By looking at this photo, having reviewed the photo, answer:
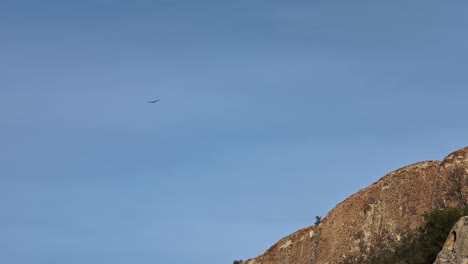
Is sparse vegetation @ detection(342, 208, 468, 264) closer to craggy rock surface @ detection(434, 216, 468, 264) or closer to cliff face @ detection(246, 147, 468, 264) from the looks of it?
cliff face @ detection(246, 147, 468, 264)

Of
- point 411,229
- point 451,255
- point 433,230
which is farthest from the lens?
point 411,229

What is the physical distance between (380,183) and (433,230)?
454 inches

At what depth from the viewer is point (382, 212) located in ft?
256

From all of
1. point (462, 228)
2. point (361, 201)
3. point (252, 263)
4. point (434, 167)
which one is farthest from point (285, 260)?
point (462, 228)

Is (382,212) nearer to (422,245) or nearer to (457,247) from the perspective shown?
(422,245)

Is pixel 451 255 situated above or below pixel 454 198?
below

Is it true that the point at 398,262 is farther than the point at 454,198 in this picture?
No

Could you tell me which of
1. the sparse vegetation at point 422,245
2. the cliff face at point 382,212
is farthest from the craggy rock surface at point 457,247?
the cliff face at point 382,212

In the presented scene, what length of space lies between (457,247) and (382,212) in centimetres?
2685

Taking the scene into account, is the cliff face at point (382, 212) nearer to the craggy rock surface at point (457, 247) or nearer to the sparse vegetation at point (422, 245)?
the sparse vegetation at point (422, 245)

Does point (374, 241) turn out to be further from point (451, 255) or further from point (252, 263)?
point (451, 255)

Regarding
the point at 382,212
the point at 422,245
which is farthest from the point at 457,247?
the point at 382,212

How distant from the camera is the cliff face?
7606 centimetres

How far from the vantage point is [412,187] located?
257 ft
